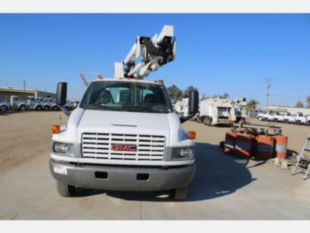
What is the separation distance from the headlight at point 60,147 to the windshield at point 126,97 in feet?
3.40

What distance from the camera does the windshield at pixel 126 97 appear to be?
5337mm

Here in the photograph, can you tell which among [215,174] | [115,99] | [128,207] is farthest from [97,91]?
[215,174]

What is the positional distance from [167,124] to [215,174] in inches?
127

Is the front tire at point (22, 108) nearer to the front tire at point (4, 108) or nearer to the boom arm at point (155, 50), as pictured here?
the front tire at point (4, 108)

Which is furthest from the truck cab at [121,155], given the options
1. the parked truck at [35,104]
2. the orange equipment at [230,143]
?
the parked truck at [35,104]

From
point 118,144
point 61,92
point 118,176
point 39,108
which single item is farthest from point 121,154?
point 39,108

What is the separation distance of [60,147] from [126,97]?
5.78 ft

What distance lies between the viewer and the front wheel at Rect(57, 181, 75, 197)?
4816 millimetres

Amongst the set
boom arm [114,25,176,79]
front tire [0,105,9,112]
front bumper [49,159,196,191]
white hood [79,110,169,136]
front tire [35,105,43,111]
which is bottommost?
front tire [35,105,43,111]

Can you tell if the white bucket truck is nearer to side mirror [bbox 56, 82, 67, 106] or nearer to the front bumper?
the front bumper

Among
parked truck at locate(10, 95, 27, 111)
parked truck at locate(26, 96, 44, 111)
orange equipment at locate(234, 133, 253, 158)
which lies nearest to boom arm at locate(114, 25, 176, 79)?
orange equipment at locate(234, 133, 253, 158)

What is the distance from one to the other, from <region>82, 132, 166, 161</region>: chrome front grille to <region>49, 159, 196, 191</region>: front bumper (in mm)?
159

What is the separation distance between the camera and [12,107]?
119ft

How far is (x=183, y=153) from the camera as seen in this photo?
14.7 ft
